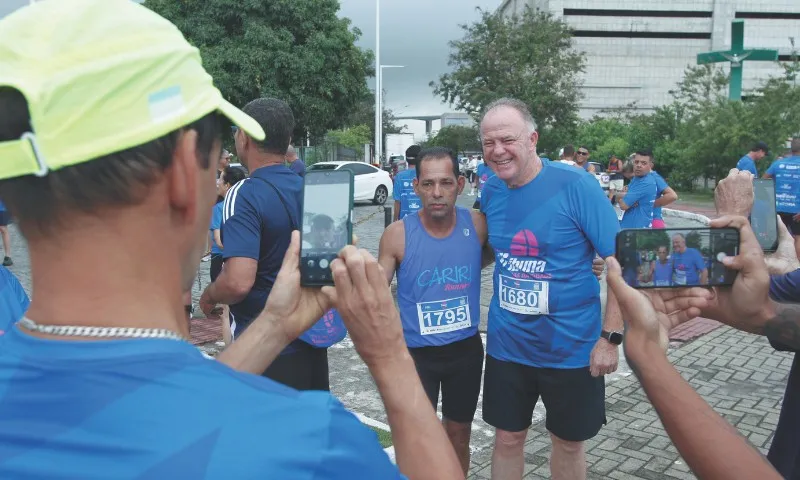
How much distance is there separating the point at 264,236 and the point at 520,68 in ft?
115

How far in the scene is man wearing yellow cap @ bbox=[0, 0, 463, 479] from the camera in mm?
867

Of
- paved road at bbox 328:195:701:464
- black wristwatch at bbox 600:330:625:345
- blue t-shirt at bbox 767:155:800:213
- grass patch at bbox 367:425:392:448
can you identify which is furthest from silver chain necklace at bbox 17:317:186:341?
blue t-shirt at bbox 767:155:800:213

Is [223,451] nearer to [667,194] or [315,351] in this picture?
[315,351]

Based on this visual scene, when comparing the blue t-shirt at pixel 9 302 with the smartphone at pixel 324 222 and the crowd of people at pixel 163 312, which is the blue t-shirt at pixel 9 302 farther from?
the smartphone at pixel 324 222

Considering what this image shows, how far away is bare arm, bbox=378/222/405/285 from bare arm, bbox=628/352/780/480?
2404mm

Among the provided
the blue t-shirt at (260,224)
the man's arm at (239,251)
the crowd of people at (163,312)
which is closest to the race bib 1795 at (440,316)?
the blue t-shirt at (260,224)

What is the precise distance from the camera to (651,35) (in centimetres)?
7581

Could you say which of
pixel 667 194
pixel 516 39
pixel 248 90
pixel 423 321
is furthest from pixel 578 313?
pixel 516 39

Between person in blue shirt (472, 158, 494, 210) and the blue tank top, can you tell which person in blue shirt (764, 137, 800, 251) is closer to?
person in blue shirt (472, 158, 494, 210)

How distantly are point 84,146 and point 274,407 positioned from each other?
456 millimetres

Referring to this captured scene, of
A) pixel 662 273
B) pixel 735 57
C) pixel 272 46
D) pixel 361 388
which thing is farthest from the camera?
pixel 735 57

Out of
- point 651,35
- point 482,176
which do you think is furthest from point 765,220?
point 651,35

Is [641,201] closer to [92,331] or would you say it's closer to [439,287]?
[439,287]

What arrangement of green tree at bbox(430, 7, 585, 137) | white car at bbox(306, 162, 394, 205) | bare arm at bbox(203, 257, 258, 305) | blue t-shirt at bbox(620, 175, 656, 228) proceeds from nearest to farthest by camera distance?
bare arm at bbox(203, 257, 258, 305), blue t-shirt at bbox(620, 175, 656, 228), white car at bbox(306, 162, 394, 205), green tree at bbox(430, 7, 585, 137)
